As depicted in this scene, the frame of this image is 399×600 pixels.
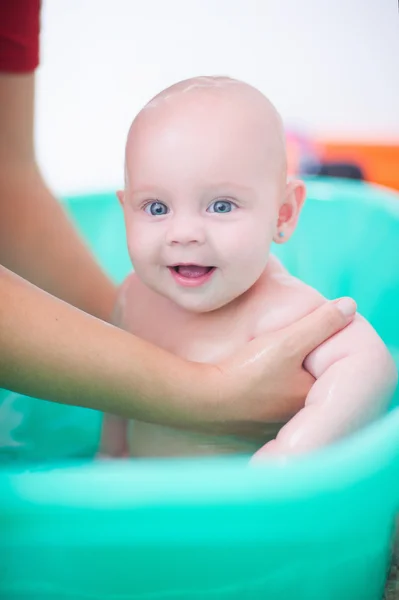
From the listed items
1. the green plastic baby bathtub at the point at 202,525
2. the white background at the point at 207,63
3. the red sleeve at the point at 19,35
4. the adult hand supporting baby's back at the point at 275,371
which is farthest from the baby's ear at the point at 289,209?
the white background at the point at 207,63

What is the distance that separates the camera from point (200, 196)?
86 cm

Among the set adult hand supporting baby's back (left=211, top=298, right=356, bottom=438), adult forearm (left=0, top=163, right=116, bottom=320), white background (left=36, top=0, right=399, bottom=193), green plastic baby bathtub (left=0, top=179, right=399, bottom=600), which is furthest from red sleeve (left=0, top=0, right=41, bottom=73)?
white background (left=36, top=0, right=399, bottom=193)

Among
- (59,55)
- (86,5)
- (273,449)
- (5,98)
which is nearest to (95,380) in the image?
(273,449)

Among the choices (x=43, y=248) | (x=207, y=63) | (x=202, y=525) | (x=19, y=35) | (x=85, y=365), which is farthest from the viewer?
(x=207, y=63)

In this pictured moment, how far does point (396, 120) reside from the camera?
2465 millimetres

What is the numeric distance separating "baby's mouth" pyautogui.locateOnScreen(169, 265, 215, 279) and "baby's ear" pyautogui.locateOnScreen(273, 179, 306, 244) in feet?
0.34

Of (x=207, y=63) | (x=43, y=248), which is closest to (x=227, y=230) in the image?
(x=43, y=248)

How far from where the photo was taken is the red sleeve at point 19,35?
113 cm

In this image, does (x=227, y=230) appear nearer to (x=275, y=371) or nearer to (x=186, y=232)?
(x=186, y=232)

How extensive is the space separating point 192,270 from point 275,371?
5.8 inches

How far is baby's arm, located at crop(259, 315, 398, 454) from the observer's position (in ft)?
2.64

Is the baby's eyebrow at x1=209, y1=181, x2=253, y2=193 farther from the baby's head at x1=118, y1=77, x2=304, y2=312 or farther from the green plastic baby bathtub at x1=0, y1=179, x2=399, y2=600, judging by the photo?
the green plastic baby bathtub at x1=0, y1=179, x2=399, y2=600

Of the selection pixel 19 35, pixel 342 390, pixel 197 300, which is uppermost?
pixel 19 35

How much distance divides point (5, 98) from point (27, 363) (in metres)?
0.59
